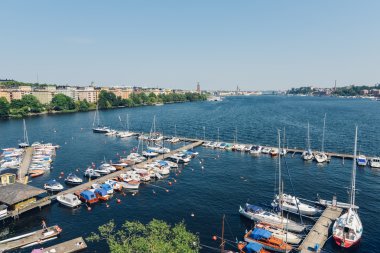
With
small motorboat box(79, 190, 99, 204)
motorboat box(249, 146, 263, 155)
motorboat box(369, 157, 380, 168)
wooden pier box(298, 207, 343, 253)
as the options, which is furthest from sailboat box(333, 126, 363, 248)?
motorboat box(249, 146, 263, 155)

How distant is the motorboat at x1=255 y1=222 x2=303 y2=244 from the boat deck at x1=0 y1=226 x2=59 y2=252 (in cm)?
3983

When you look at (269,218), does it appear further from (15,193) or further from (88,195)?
(15,193)

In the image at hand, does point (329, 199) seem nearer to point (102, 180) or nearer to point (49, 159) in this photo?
point (102, 180)

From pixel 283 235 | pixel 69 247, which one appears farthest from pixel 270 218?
pixel 69 247

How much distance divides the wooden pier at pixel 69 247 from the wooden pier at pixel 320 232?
37.6 meters

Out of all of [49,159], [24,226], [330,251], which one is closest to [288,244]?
[330,251]

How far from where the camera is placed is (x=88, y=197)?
6612 cm

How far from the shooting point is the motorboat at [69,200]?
63.8 m

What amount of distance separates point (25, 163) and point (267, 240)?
89.0 meters

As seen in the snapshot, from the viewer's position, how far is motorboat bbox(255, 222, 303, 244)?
4912 centimetres

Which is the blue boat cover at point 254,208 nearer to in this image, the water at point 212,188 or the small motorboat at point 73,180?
the water at point 212,188

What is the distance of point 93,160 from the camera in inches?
4082

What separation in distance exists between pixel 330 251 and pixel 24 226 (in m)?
Result: 59.2

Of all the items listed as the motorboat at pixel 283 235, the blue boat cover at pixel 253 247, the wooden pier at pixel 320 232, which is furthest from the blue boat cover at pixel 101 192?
the wooden pier at pixel 320 232
